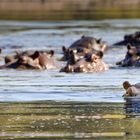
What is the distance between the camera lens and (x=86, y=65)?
65.6 feet

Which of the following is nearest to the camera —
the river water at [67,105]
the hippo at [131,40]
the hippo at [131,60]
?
the river water at [67,105]

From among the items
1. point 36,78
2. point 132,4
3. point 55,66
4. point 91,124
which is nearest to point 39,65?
point 55,66

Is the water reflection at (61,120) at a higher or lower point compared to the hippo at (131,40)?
higher

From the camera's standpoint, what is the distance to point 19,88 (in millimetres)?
16188

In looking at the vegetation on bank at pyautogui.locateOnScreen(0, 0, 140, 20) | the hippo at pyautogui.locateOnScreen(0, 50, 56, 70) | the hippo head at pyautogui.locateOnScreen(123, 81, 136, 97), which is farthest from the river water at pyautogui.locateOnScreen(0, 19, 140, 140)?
the vegetation on bank at pyautogui.locateOnScreen(0, 0, 140, 20)

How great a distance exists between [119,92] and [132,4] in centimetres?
5725

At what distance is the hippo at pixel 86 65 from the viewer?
19828mm

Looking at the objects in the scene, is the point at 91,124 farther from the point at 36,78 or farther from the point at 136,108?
the point at 36,78

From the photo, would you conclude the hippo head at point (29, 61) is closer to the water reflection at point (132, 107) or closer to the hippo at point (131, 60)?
the hippo at point (131, 60)

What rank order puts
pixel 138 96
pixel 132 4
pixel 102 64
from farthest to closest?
pixel 132 4
pixel 102 64
pixel 138 96

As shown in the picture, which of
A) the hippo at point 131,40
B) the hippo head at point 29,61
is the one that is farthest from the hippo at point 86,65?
the hippo at point 131,40

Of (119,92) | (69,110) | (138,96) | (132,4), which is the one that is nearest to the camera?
(69,110)

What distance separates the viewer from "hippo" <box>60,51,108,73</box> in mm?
19828

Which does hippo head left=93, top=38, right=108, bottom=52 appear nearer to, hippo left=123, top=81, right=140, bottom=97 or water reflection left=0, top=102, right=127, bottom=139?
hippo left=123, top=81, right=140, bottom=97
